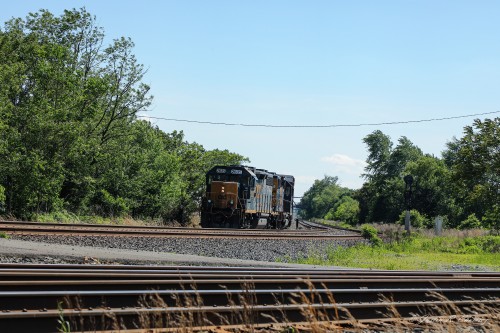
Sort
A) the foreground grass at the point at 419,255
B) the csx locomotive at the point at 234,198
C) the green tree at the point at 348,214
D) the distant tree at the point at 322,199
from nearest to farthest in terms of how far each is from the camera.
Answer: the foreground grass at the point at 419,255
the csx locomotive at the point at 234,198
the green tree at the point at 348,214
the distant tree at the point at 322,199

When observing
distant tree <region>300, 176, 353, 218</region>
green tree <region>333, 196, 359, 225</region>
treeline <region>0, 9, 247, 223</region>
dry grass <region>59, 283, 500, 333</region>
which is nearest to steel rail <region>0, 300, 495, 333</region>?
dry grass <region>59, 283, 500, 333</region>

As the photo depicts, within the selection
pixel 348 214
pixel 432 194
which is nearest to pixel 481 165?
pixel 432 194

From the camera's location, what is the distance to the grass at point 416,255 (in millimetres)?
22438

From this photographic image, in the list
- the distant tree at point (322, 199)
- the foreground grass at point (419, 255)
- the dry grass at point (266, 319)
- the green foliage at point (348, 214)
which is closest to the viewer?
the dry grass at point (266, 319)

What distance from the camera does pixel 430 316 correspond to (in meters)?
10.0

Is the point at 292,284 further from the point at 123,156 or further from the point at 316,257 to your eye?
the point at 123,156

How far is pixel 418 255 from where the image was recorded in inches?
1081

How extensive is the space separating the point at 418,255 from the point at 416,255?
132 millimetres

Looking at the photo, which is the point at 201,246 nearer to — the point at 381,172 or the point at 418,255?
the point at 418,255

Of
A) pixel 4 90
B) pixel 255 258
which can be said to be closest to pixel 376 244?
pixel 255 258

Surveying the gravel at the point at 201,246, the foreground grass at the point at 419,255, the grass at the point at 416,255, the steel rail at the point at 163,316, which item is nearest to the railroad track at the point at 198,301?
the steel rail at the point at 163,316

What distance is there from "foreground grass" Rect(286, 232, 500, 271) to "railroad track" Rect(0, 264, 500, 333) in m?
8.77

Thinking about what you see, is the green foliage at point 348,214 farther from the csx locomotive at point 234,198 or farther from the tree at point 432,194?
the csx locomotive at point 234,198

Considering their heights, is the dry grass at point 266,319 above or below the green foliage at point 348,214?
below
